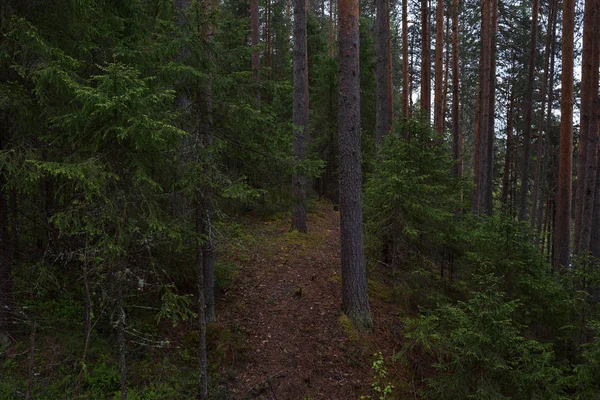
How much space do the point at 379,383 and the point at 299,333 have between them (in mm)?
1654

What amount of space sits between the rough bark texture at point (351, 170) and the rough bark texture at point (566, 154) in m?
5.76

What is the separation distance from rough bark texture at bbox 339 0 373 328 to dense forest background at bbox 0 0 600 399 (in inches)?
1.5

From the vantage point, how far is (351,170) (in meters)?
6.83

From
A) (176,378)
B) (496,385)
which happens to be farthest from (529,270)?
(176,378)

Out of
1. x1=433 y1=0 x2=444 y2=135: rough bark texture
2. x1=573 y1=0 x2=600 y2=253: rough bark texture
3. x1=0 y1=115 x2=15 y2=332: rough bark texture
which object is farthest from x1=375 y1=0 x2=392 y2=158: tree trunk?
x1=0 y1=115 x2=15 y2=332: rough bark texture

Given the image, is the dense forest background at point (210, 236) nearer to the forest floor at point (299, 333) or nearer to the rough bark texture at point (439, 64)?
the forest floor at point (299, 333)

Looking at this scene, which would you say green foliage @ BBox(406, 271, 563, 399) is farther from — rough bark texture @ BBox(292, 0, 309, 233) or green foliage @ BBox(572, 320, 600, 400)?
rough bark texture @ BBox(292, 0, 309, 233)

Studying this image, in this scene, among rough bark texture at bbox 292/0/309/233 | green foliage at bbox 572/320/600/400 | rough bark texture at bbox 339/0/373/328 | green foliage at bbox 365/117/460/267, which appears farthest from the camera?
rough bark texture at bbox 292/0/309/233

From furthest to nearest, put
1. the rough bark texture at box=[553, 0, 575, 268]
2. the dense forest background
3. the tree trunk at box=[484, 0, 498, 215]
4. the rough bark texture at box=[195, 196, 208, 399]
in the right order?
1. the tree trunk at box=[484, 0, 498, 215]
2. the rough bark texture at box=[553, 0, 575, 268]
3. the rough bark texture at box=[195, 196, 208, 399]
4. the dense forest background

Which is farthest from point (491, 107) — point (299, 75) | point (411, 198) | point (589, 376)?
point (589, 376)

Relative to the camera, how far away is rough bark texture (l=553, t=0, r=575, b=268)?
9.09m

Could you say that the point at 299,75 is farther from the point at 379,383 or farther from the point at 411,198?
the point at 379,383

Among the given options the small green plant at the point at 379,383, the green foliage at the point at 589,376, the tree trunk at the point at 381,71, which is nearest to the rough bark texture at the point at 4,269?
the small green plant at the point at 379,383

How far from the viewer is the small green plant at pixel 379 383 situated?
5.84 metres
